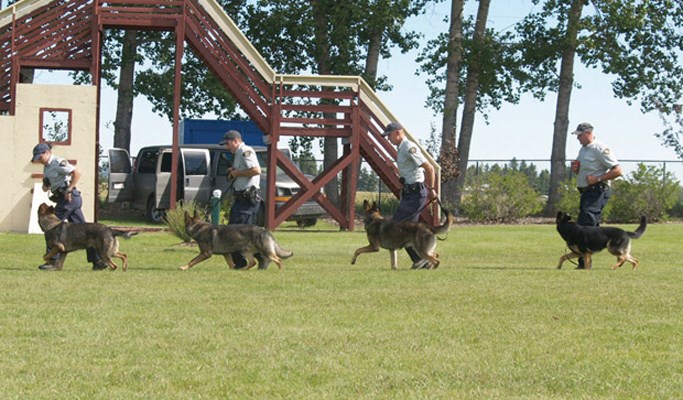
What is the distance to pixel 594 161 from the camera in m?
14.1

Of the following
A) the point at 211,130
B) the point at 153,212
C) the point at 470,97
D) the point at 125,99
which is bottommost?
the point at 153,212

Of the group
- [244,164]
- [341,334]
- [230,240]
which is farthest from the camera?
[244,164]

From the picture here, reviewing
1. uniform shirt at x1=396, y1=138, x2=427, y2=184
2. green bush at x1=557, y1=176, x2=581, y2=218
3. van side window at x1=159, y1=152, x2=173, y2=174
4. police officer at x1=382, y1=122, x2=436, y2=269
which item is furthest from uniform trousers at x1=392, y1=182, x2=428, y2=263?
green bush at x1=557, y1=176, x2=581, y2=218

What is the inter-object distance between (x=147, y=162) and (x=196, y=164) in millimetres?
2259

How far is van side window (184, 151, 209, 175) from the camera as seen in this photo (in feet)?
89.6

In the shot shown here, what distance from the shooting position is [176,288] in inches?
444

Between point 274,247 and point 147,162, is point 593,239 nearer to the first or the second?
point 274,247

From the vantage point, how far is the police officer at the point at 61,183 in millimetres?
13648

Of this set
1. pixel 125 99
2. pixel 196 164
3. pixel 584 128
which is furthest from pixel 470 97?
pixel 584 128

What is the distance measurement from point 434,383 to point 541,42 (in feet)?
89.5

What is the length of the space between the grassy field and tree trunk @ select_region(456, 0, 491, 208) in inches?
742

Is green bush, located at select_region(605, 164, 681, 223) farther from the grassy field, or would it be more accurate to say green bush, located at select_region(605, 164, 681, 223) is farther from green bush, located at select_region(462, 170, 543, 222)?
the grassy field

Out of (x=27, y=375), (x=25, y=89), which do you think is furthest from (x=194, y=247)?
(x=27, y=375)

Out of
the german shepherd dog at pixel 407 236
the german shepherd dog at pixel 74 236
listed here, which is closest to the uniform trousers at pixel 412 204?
the german shepherd dog at pixel 407 236
